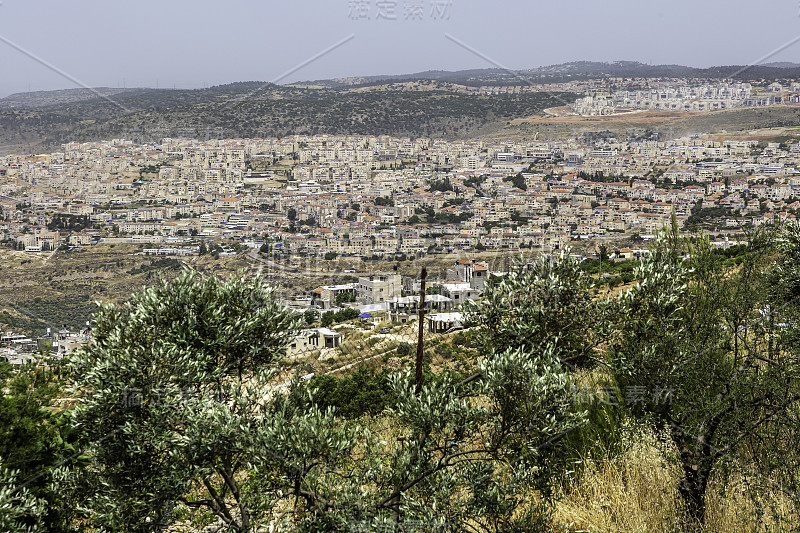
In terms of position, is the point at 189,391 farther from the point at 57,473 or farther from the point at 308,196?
the point at 308,196

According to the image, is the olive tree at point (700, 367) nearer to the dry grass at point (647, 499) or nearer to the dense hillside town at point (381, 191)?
the dry grass at point (647, 499)

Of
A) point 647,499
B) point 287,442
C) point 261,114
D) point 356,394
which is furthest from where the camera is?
point 261,114

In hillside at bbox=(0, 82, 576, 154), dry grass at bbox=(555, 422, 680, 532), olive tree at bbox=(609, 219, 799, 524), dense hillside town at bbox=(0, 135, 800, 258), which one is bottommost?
dense hillside town at bbox=(0, 135, 800, 258)

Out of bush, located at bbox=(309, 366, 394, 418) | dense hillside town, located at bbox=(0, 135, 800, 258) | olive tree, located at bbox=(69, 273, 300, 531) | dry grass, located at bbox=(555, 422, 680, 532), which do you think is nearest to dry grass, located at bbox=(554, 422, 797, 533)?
dry grass, located at bbox=(555, 422, 680, 532)

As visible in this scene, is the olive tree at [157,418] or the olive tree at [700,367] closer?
the olive tree at [157,418]

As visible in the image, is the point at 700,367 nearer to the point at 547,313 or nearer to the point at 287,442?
the point at 547,313

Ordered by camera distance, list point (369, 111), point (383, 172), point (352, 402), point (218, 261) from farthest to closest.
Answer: point (369, 111) → point (383, 172) → point (218, 261) → point (352, 402)

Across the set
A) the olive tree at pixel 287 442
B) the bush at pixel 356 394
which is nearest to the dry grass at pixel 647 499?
the olive tree at pixel 287 442

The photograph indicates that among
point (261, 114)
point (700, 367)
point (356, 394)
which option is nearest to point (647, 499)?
point (700, 367)

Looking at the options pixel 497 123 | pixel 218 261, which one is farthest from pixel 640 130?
pixel 218 261

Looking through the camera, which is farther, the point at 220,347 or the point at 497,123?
the point at 497,123

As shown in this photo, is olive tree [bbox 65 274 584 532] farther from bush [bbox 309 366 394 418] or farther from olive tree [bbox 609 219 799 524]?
bush [bbox 309 366 394 418]
